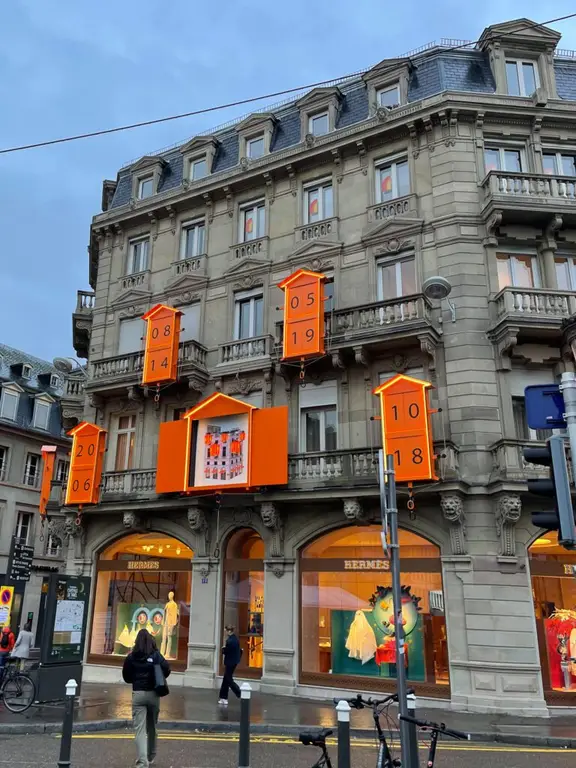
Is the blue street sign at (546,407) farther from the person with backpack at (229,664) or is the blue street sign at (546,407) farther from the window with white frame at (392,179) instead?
the window with white frame at (392,179)

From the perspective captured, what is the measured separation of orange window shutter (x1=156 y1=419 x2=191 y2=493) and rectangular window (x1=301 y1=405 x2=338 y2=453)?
3679 millimetres

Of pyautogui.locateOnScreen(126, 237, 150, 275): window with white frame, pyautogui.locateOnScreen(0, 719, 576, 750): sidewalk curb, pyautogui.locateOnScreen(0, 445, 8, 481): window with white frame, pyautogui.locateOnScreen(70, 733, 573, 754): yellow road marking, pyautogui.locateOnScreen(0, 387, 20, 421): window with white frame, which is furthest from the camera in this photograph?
pyautogui.locateOnScreen(0, 387, 20, 421): window with white frame

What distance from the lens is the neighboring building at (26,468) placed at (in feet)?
124

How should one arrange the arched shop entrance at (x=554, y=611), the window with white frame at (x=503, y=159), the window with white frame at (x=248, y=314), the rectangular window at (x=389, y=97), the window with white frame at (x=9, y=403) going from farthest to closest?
1. the window with white frame at (x=9, y=403)
2. the window with white frame at (x=248, y=314)
3. the rectangular window at (x=389, y=97)
4. the window with white frame at (x=503, y=159)
5. the arched shop entrance at (x=554, y=611)

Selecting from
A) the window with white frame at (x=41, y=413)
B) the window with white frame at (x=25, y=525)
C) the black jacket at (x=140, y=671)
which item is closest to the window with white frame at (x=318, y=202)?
the black jacket at (x=140, y=671)

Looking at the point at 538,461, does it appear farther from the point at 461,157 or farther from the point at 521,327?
the point at 461,157

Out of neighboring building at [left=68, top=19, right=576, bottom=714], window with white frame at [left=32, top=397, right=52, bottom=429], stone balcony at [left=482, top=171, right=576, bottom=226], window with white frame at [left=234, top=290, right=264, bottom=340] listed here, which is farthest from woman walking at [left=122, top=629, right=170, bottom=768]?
window with white frame at [left=32, top=397, right=52, bottom=429]

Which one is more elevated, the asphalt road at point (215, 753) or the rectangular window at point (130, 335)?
the rectangular window at point (130, 335)

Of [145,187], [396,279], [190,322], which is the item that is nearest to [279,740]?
[396,279]

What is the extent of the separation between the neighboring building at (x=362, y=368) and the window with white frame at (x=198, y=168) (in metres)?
0.17

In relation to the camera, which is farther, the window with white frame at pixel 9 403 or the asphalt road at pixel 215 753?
the window with white frame at pixel 9 403

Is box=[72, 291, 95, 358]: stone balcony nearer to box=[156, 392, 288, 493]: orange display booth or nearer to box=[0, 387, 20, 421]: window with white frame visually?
box=[156, 392, 288, 493]: orange display booth

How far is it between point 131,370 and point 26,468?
22.6m

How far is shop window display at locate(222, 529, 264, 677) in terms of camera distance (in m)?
18.0
